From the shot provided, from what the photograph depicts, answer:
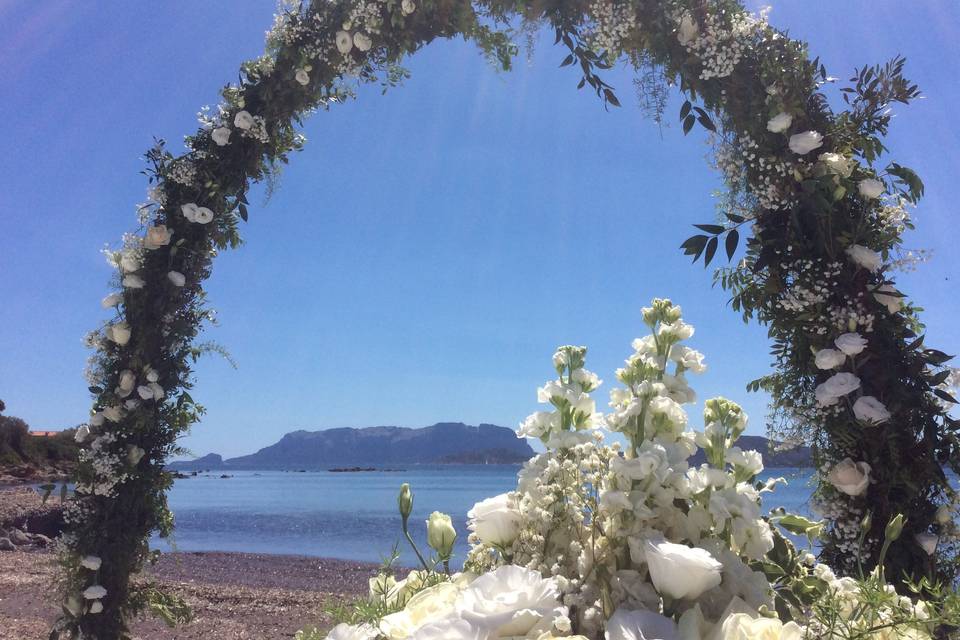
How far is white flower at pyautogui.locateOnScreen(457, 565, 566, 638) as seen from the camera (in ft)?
2.38

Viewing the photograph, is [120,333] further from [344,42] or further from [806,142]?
[806,142]

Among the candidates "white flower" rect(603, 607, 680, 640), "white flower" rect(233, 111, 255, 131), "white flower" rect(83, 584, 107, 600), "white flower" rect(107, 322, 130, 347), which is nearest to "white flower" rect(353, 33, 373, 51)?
"white flower" rect(233, 111, 255, 131)

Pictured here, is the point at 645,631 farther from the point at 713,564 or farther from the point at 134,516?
the point at 134,516

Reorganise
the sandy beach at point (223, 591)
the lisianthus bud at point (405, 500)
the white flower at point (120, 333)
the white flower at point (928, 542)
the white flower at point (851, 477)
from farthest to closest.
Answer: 1. the sandy beach at point (223, 591)
2. the white flower at point (120, 333)
3. the white flower at point (851, 477)
4. the white flower at point (928, 542)
5. the lisianthus bud at point (405, 500)

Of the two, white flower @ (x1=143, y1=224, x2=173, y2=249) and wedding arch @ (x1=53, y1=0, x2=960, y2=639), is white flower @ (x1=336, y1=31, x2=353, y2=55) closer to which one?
wedding arch @ (x1=53, y1=0, x2=960, y2=639)

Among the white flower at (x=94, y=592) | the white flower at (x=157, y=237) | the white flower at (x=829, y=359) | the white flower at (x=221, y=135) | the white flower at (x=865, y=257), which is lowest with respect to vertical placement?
the white flower at (x=94, y=592)

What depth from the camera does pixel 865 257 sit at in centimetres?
239

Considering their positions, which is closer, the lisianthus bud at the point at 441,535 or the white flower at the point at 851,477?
the lisianthus bud at the point at 441,535

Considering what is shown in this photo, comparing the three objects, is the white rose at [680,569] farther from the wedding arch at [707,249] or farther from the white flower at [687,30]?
the white flower at [687,30]

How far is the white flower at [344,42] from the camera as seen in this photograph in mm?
3445

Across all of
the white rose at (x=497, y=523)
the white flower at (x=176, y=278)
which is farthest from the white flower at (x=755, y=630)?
the white flower at (x=176, y=278)

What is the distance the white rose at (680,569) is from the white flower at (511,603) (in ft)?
0.41

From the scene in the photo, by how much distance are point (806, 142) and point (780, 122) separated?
121mm

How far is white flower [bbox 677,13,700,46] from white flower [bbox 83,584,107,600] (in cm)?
360
